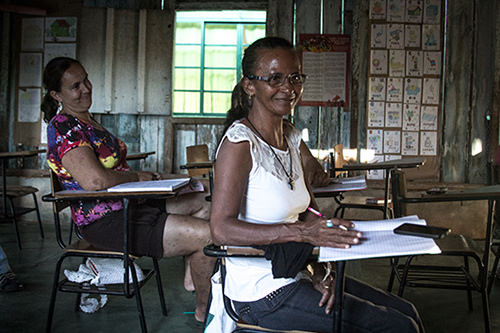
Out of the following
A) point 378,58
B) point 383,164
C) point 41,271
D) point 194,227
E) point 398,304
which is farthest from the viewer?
point 378,58

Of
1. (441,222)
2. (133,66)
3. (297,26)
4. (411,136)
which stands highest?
(297,26)

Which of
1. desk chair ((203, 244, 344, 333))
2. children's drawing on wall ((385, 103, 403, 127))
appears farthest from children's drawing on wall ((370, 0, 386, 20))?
desk chair ((203, 244, 344, 333))

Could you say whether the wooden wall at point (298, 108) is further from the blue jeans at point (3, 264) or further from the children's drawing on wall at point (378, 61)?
the blue jeans at point (3, 264)

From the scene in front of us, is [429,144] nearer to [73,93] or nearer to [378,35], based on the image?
[378,35]

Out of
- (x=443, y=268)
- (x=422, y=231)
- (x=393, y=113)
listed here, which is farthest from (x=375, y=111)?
(x=422, y=231)

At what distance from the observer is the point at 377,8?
5.68 m

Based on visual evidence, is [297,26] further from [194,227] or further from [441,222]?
[194,227]

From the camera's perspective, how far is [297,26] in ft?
19.2

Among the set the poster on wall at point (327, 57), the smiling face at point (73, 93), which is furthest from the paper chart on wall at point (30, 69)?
the smiling face at point (73, 93)

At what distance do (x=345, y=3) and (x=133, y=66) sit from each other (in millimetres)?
2778

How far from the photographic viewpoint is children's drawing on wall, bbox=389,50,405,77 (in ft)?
18.8

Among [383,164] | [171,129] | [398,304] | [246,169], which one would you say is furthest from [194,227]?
[171,129]

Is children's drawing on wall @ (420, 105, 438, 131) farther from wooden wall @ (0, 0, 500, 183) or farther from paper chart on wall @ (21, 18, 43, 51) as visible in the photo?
paper chart on wall @ (21, 18, 43, 51)

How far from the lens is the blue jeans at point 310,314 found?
1.41 m
